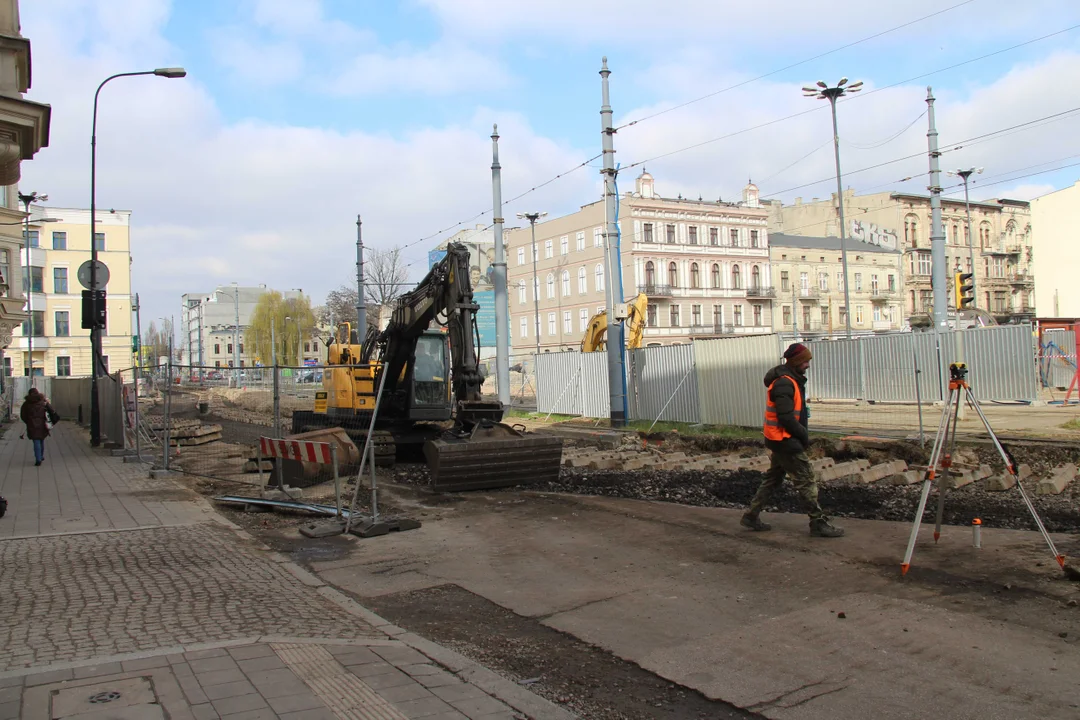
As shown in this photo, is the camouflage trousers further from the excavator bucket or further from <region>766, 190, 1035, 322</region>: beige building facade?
<region>766, 190, 1035, 322</region>: beige building facade

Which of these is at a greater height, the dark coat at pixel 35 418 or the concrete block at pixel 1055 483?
the dark coat at pixel 35 418

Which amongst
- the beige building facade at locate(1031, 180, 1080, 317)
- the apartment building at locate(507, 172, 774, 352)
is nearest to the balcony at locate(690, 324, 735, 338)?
the apartment building at locate(507, 172, 774, 352)

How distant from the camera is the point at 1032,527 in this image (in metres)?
7.81

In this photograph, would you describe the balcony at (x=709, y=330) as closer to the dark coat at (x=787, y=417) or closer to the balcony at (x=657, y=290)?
the balcony at (x=657, y=290)

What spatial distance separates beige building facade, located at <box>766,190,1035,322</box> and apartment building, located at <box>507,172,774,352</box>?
40.5 ft

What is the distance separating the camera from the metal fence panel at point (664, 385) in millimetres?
20688

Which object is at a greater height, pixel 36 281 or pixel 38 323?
pixel 36 281

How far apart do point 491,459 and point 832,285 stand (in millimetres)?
62382

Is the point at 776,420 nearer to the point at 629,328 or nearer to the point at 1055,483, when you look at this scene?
the point at 1055,483

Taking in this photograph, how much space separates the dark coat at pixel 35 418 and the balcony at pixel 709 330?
5151 cm

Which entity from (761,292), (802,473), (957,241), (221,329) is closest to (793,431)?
(802,473)

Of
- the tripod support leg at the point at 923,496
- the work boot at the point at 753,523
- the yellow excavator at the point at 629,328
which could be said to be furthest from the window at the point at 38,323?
the tripod support leg at the point at 923,496

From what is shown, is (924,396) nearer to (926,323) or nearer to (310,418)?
(310,418)

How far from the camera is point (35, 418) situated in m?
16.1
